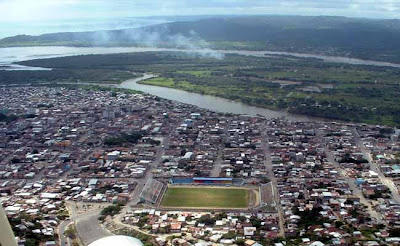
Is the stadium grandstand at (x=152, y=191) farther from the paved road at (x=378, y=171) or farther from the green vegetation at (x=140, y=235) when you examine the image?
the paved road at (x=378, y=171)

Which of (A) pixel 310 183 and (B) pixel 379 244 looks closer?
(B) pixel 379 244

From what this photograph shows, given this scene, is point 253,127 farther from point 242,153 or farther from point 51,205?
point 51,205

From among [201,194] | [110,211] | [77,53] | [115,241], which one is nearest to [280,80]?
[201,194]

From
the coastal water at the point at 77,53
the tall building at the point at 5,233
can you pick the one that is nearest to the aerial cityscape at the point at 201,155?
the tall building at the point at 5,233

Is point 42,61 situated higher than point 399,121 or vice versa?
point 42,61

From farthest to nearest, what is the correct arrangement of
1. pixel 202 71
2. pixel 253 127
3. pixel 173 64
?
pixel 173 64 → pixel 202 71 → pixel 253 127

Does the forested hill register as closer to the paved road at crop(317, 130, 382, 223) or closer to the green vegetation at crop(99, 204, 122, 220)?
the paved road at crop(317, 130, 382, 223)

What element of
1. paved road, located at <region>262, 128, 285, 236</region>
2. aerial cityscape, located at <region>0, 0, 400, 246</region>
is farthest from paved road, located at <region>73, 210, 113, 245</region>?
paved road, located at <region>262, 128, 285, 236</region>

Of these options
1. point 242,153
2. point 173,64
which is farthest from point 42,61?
point 242,153

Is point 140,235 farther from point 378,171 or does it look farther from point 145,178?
point 378,171
